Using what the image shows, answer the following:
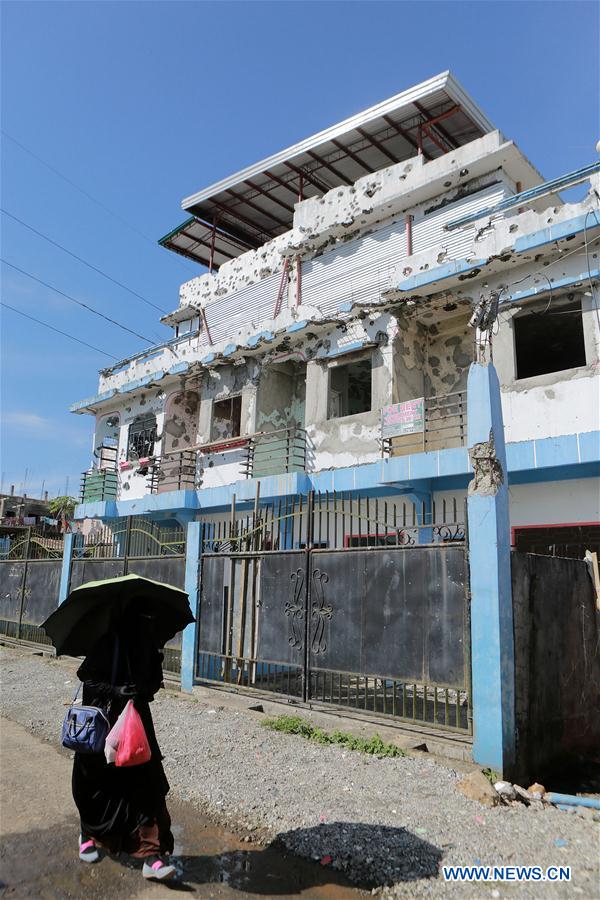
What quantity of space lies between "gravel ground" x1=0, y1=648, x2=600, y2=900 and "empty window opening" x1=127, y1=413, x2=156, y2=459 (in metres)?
13.1

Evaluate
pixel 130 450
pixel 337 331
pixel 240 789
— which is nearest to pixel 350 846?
pixel 240 789

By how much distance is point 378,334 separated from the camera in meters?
13.0

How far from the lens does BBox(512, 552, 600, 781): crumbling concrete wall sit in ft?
17.8

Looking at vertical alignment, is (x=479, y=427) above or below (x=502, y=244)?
below

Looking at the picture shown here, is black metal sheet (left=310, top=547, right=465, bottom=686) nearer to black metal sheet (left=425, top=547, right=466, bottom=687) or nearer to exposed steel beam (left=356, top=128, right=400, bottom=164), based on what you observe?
black metal sheet (left=425, top=547, right=466, bottom=687)

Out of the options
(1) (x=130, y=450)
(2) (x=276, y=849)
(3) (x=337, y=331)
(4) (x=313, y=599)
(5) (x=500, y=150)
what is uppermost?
(5) (x=500, y=150)

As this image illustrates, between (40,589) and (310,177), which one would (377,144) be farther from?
(40,589)

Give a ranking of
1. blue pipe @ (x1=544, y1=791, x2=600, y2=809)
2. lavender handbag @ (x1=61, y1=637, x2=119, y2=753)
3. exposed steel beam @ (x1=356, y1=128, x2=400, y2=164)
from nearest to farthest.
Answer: lavender handbag @ (x1=61, y1=637, x2=119, y2=753) → blue pipe @ (x1=544, y1=791, x2=600, y2=809) → exposed steel beam @ (x1=356, y1=128, x2=400, y2=164)

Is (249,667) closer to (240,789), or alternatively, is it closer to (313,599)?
(313,599)

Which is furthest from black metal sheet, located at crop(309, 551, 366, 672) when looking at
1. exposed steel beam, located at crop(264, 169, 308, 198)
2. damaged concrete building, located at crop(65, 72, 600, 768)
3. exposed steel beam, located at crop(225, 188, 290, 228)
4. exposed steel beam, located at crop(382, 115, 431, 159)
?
exposed steel beam, located at crop(225, 188, 290, 228)

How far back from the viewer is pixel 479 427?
5941 mm

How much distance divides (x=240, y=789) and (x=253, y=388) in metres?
11.9

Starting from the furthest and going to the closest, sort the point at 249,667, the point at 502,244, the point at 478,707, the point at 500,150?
the point at 500,150 → the point at 502,244 → the point at 249,667 → the point at 478,707

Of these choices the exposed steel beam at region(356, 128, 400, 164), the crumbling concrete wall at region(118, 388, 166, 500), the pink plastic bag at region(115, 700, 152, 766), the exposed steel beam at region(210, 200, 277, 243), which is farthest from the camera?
the crumbling concrete wall at region(118, 388, 166, 500)
